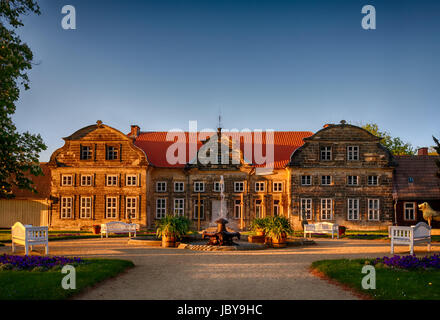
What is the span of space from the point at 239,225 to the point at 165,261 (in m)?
20.4

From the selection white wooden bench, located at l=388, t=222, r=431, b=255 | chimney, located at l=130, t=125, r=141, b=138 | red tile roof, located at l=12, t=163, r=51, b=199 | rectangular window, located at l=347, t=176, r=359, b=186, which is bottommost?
white wooden bench, located at l=388, t=222, r=431, b=255

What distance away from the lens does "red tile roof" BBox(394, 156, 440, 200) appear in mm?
33062

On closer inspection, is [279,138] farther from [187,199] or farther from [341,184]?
[187,199]

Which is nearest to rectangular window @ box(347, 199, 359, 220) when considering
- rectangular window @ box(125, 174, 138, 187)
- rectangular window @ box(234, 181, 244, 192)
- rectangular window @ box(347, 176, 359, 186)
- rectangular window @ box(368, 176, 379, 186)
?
rectangular window @ box(347, 176, 359, 186)

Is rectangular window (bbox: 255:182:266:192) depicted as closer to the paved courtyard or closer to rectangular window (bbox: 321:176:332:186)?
rectangular window (bbox: 321:176:332:186)

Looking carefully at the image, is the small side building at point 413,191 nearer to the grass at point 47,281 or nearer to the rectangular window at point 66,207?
the rectangular window at point 66,207

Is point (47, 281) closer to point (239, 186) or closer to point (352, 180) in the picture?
point (239, 186)

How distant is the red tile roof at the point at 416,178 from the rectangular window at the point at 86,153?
2664 cm

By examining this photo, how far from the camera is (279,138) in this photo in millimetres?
38875

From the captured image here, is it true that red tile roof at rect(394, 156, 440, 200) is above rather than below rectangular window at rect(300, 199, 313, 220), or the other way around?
above

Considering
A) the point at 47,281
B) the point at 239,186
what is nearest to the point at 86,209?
the point at 239,186

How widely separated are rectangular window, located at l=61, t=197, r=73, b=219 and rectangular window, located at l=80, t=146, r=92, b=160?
3751mm
